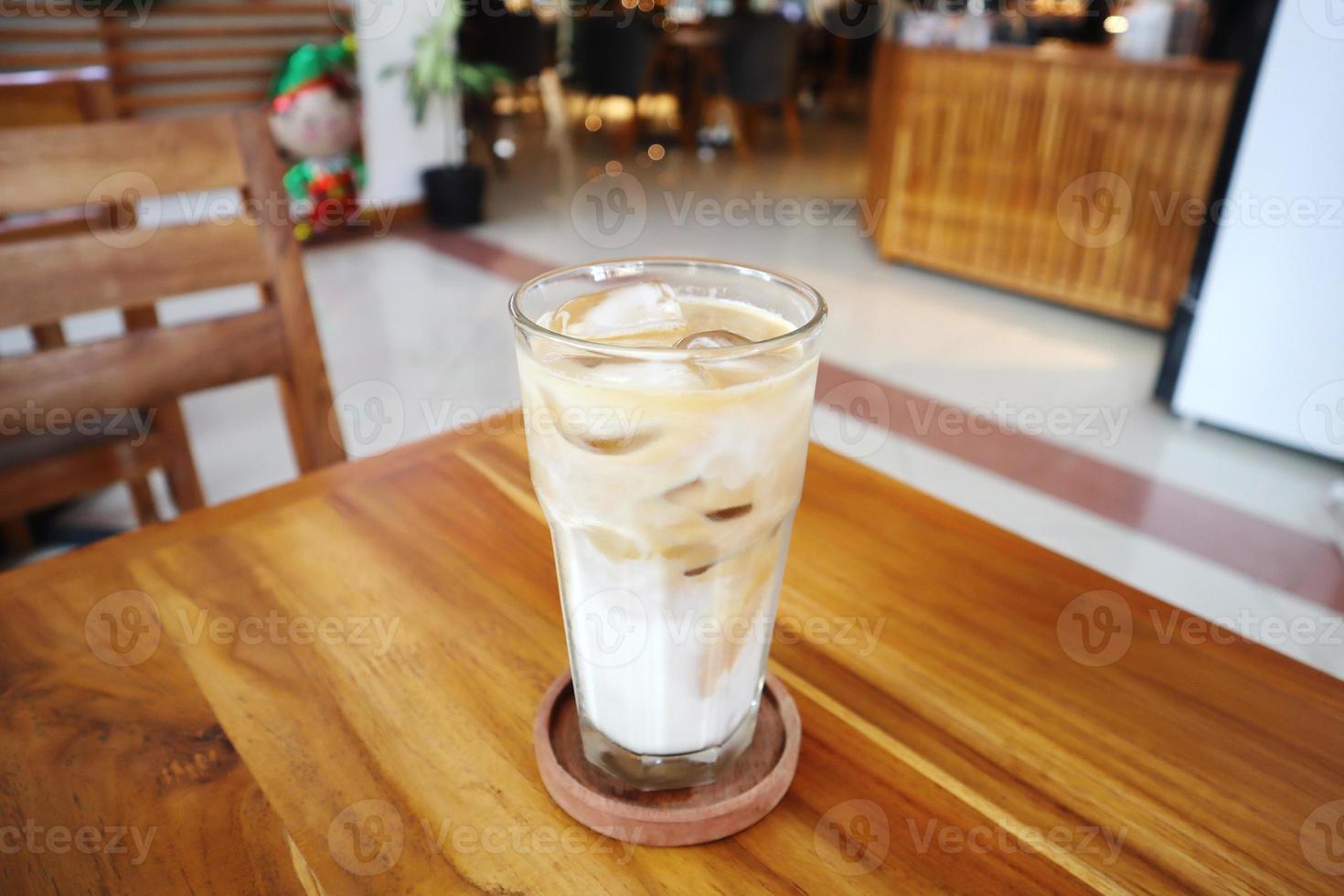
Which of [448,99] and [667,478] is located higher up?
[667,478]

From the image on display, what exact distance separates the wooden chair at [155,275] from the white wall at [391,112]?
4.09 metres

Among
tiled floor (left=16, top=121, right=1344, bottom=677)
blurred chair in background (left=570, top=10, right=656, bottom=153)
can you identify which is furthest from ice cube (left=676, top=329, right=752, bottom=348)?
blurred chair in background (left=570, top=10, right=656, bottom=153)

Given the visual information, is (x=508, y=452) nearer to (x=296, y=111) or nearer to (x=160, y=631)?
(x=160, y=631)

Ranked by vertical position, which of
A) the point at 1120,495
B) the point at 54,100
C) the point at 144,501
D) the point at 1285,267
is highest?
the point at 54,100

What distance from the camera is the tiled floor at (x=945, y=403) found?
2260mm

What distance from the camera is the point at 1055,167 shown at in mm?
3834

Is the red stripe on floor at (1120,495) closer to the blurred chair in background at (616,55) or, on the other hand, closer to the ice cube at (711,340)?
the ice cube at (711,340)

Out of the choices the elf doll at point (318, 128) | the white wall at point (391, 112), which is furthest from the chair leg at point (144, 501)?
the white wall at point (391, 112)

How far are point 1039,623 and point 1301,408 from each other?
256cm

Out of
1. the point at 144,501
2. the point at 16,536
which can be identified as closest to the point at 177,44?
the point at 16,536

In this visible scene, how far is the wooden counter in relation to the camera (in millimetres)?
3477

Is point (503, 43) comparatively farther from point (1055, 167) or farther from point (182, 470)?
point (182, 470)

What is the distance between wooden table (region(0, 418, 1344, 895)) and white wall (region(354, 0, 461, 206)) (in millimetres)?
4623

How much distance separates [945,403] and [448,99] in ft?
11.5
